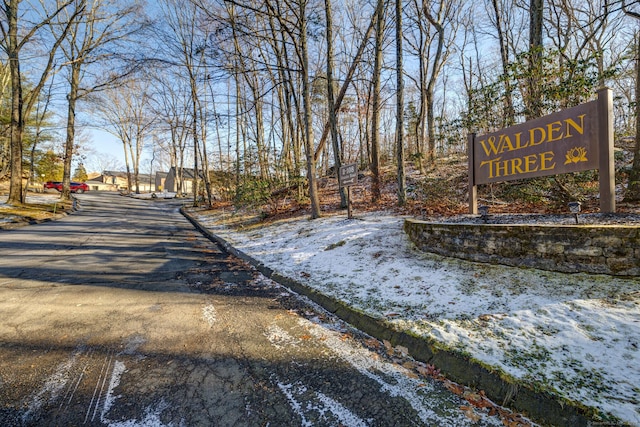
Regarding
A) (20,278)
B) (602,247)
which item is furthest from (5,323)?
(602,247)

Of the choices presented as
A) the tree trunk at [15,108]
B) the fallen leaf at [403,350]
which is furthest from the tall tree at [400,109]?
the tree trunk at [15,108]

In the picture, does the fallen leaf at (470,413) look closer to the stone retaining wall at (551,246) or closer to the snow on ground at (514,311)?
the snow on ground at (514,311)

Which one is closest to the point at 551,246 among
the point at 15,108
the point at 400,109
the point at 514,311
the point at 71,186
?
the point at 514,311

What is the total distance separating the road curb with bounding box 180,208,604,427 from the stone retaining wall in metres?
1.97

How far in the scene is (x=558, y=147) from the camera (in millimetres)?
4266

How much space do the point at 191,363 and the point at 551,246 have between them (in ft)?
13.5

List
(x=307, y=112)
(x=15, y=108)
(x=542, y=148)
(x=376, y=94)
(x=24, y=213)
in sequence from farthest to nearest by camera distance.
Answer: (x=15, y=108), (x=24, y=213), (x=376, y=94), (x=307, y=112), (x=542, y=148)

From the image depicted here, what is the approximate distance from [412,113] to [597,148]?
15.9 metres

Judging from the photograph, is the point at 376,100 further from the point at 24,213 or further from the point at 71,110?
the point at 71,110

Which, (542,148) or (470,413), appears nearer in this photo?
(470,413)

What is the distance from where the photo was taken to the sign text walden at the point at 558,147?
12.4ft

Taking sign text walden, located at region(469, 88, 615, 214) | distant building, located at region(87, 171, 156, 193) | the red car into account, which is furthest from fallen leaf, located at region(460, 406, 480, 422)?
distant building, located at region(87, 171, 156, 193)

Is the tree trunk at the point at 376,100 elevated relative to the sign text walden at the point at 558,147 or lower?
elevated

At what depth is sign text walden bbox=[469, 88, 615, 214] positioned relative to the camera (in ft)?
12.4
